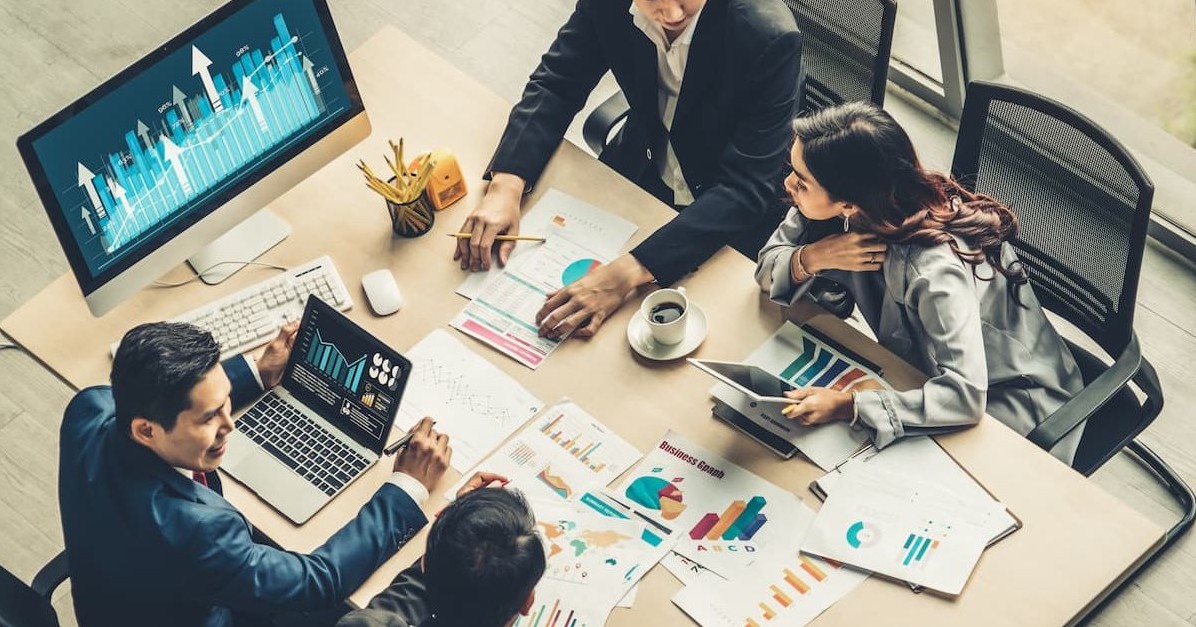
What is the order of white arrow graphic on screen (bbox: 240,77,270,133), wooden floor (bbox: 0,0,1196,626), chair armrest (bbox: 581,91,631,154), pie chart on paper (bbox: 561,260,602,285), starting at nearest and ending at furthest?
white arrow graphic on screen (bbox: 240,77,270,133) < pie chart on paper (bbox: 561,260,602,285) < chair armrest (bbox: 581,91,631,154) < wooden floor (bbox: 0,0,1196,626)

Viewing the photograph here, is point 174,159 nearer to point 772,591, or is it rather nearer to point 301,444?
point 301,444

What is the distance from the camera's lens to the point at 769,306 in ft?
8.18

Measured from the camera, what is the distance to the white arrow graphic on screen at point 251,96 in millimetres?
2451

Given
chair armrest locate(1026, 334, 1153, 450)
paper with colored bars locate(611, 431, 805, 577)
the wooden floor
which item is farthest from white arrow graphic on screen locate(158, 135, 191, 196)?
chair armrest locate(1026, 334, 1153, 450)

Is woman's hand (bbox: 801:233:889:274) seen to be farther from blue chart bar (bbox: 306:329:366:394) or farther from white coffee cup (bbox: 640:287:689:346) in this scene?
blue chart bar (bbox: 306:329:366:394)

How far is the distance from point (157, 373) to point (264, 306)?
0.54 meters

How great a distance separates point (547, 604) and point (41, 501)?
188 centimetres

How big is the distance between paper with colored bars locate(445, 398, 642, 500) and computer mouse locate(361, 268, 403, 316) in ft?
1.38

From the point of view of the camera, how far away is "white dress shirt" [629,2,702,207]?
2652 millimetres

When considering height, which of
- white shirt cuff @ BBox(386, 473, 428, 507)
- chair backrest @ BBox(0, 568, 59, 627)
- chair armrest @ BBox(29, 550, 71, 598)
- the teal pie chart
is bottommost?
chair armrest @ BBox(29, 550, 71, 598)

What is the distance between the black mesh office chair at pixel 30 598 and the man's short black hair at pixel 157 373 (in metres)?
0.41

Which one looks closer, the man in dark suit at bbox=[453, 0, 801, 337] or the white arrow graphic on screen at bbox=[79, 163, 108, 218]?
the white arrow graphic on screen at bbox=[79, 163, 108, 218]

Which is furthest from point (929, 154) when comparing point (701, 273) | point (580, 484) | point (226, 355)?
point (226, 355)

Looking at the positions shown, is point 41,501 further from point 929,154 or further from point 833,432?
point 929,154
